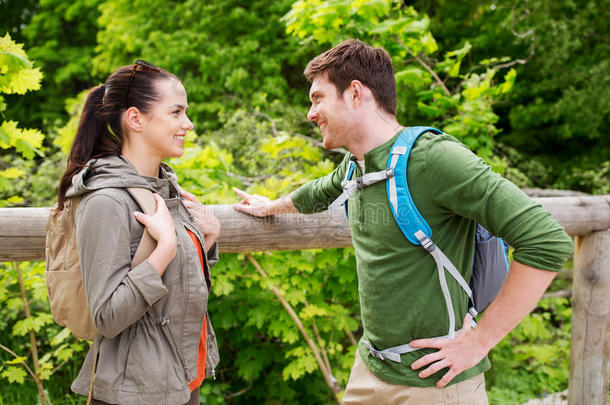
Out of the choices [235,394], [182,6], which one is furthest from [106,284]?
[182,6]

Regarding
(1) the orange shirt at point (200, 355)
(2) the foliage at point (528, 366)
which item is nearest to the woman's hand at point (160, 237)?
(1) the orange shirt at point (200, 355)

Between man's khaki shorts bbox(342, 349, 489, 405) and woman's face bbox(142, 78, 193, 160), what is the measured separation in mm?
1129

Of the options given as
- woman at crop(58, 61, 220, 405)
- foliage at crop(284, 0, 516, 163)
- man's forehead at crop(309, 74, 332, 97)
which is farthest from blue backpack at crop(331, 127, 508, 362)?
foliage at crop(284, 0, 516, 163)

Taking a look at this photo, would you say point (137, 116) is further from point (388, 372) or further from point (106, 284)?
point (388, 372)

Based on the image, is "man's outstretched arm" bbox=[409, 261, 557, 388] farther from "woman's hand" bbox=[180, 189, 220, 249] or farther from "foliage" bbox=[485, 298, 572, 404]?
"foliage" bbox=[485, 298, 572, 404]

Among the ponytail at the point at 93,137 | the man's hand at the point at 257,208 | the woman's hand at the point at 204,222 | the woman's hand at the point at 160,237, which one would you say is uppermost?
the ponytail at the point at 93,137

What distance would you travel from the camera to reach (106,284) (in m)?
1.39

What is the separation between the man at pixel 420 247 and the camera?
56.7 inches

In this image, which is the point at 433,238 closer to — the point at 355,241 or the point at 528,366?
the point at 355,241

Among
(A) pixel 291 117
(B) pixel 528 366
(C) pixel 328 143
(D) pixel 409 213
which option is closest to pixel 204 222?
(C) pixel 328 143

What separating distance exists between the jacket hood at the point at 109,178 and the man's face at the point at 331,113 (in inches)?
25.3

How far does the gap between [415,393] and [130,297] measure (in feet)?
3.40

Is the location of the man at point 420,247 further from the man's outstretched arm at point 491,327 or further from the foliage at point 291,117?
the foliage at point 291,117

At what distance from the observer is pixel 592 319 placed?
2.92 metres
